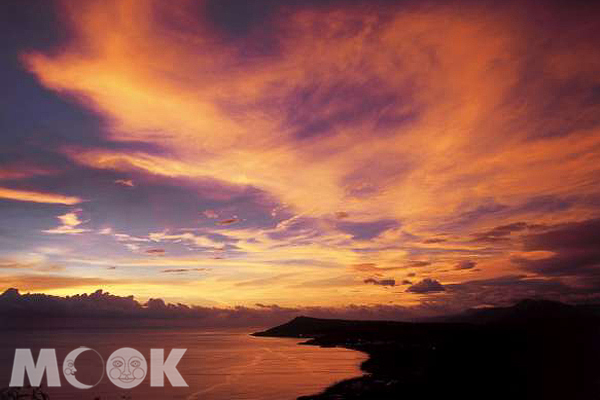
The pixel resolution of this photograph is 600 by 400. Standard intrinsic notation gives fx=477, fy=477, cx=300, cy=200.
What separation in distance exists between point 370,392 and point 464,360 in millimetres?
32820

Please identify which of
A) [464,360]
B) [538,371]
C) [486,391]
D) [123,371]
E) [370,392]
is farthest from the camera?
[123,371]

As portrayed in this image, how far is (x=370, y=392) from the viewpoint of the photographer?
205ft

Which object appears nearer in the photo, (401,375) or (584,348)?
(401,375)

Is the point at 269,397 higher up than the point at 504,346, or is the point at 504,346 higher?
the point at 504,346

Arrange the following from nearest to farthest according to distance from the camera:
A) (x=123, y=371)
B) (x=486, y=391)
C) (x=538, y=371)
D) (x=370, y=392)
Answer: (x=486, y=391) → (x=370, y=392) → (x=538, y=371) → (x=123, y=371)

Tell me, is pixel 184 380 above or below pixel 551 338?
below

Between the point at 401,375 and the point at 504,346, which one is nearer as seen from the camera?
the point at 401,375

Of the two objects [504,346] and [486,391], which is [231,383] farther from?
[504,346]

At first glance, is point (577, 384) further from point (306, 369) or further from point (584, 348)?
point (306, 369)

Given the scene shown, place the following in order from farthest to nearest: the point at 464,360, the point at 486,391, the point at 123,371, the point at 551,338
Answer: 1. the point at 551,338
2. the point at 123,371
3. the point at 464,360
4. the point at 486,391

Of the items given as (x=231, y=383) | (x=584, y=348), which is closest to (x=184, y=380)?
(x=231, y=383)

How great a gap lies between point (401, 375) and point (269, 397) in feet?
85.8

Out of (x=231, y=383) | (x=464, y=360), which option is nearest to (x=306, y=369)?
(x=231, y=383)

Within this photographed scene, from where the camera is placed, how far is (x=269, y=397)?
67.2m
